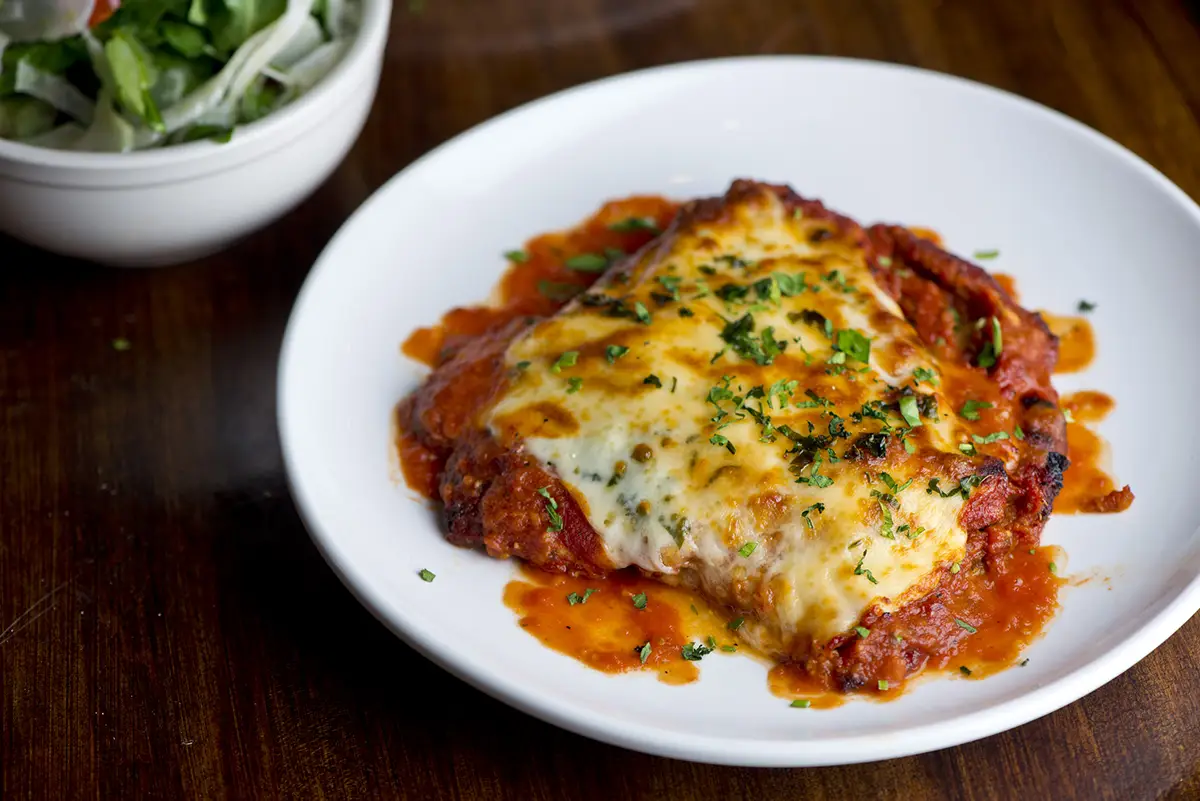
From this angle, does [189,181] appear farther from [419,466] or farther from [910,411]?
[910,411]

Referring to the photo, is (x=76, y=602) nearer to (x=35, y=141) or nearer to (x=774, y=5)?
(x=35, y=141)

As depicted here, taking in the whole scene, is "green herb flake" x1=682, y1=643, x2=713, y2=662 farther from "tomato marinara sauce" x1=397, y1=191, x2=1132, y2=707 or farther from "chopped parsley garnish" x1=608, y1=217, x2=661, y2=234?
"chopped parsley garnish" x1=608, y1=217, x2=661, y2=234

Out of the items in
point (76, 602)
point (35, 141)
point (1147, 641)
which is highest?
point (1147, 641)

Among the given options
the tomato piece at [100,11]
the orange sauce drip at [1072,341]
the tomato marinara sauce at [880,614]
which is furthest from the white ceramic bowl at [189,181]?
the orange sauce drip at [1072,341]

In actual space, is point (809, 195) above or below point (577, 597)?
above

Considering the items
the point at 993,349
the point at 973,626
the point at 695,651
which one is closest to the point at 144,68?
the point at 695,651

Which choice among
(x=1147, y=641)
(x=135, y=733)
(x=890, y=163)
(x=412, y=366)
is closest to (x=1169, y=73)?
(x=890, y=163)

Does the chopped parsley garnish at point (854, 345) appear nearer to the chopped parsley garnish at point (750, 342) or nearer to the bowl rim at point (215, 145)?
the chopped parsley garnish at point (750, 342)
